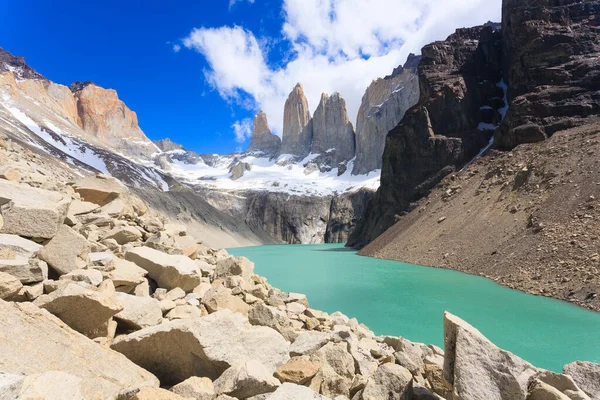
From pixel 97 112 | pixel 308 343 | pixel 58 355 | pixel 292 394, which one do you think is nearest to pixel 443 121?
pixel 308 343

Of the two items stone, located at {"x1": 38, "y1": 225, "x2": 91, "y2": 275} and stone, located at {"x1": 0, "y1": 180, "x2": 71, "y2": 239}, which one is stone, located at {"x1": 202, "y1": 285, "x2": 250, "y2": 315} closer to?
stone, located at {"x1": 38, "y1": 225, "x2": 91, "y2": 275}

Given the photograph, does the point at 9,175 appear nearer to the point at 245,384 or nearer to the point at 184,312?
the point at 184,312

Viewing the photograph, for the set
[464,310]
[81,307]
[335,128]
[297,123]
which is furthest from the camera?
[297,123]

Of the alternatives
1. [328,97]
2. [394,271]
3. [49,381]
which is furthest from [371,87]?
[49,381]

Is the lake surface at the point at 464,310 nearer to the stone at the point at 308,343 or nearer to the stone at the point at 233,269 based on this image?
the stone at the point at 233,269

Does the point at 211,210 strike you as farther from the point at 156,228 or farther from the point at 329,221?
the point at 156,228

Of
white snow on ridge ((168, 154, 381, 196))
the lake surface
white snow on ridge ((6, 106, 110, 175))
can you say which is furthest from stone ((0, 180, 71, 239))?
white snow on ridge ((168, 154, 381, 196))

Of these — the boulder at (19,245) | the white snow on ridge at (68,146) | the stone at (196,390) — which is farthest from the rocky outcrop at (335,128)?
the stone at (196,390)
